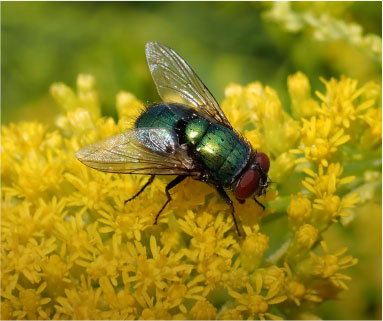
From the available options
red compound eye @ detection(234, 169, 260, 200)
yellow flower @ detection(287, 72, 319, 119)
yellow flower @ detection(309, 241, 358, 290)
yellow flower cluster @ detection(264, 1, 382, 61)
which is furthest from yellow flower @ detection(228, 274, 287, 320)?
yellow flower cluster @ detection(264, 1, 382, 61)

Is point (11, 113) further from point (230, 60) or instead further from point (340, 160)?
point (340, 160)

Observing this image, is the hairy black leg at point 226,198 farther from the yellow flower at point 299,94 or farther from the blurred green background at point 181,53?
the blurred green background at point 181,53

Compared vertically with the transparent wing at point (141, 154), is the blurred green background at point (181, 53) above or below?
above

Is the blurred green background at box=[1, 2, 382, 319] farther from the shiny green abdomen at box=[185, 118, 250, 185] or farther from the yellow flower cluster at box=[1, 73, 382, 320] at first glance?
the shiny green abdomen at box=[185, 118, 250, 185]

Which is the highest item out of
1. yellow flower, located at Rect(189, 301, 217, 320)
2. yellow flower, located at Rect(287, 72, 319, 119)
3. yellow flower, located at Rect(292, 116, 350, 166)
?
yellow flower, located at Rect(287, 72, 319, 119)

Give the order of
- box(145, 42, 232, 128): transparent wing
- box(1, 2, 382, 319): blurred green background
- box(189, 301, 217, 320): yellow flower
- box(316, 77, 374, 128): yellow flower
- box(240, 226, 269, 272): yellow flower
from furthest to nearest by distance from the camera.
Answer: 1. box(1, 2, 382, 319): blurred green background
2. box(145, 42, 232, 128): transparent wing
3. box(316, 77, 374, 128): yellow flower
4. box(240, 226, 269, 272): yellow flower
5. box(189, 301, 217, 320): yellow flower

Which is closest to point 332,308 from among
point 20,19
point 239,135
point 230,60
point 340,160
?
point 340,160

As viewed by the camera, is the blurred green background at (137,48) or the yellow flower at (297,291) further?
the blurred green background at (137,48)

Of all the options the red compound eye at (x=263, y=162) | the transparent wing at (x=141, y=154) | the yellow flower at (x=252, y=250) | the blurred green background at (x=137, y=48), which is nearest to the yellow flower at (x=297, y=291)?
the yellow flower at (x=252, y=250)
